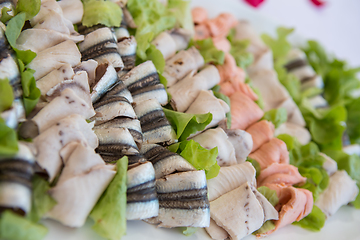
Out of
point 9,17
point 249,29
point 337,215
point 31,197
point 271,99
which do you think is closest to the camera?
point 31,197

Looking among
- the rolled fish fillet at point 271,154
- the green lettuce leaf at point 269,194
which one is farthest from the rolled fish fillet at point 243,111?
the green lettuce leaf at point 269,194

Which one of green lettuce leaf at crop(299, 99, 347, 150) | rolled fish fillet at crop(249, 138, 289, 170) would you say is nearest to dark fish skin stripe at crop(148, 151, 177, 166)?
rolled fish fillet at crop(249, 138, 289, 170)

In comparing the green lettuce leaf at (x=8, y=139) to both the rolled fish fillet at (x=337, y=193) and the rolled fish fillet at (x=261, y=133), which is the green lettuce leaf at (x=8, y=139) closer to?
the rolled fish fillet at (x=261, y=133)

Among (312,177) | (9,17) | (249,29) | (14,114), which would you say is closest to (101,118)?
(14,114)

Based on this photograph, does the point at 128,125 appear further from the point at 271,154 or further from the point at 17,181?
the point at 271,154

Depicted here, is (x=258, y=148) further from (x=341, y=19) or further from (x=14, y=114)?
(x=341, y=19)
